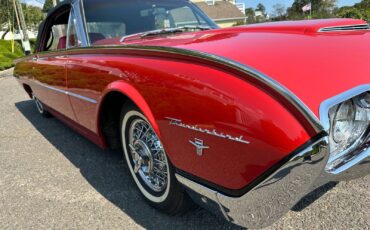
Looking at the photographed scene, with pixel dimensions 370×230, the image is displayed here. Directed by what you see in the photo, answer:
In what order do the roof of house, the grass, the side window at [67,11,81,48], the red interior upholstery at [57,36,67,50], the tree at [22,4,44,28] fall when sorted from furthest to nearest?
the tree at [22,4,44,28]
the roof of house
the grass
the red interior upholstery at [57,36,67,50]
the side window at [67,11,81,48]

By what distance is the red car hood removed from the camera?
1.46 meters

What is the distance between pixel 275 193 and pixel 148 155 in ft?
3.36

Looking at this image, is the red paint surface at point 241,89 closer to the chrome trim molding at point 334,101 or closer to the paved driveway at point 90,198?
the chrome trim molding at point 334,101

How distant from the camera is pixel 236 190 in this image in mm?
1510

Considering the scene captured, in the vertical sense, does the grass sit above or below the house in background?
below

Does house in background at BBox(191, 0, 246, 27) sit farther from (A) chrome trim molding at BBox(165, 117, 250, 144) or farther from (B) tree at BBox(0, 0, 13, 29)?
(A) chrome trim molding at BBox(165, 117, 250, 144)

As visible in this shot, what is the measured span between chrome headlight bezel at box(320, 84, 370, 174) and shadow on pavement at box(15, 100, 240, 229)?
0.76 m

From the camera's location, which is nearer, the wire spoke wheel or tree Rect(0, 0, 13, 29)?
the wire spoke wheel

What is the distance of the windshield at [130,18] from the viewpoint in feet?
9.78

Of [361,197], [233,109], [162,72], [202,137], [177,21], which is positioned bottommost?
[361,197]

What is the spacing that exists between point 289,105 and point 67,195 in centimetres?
195

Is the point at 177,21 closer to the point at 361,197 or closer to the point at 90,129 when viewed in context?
the point at 90,129

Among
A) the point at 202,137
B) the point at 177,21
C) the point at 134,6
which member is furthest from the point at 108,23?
the point at 202,137

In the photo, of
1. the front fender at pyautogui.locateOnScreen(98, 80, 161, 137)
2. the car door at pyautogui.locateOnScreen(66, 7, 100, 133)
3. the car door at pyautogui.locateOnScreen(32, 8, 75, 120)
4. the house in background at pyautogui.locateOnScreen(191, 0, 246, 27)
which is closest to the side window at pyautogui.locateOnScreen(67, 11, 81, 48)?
the car door at pyautogui.locateOnScreen(66, 7, 100, 133)
